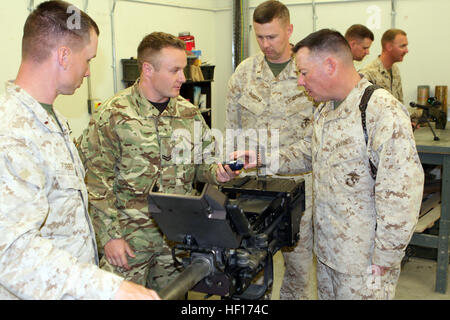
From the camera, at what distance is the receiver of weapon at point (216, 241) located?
1226 millimetres

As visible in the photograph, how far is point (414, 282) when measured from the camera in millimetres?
3496

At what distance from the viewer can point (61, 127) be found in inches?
58.6

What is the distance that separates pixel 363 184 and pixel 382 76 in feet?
10.0

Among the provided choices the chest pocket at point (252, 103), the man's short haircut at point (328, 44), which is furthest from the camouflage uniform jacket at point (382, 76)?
the man's short haircut at point (328, 44)

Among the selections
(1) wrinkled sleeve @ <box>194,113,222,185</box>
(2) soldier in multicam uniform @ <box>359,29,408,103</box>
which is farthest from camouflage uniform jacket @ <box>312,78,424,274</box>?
(2) soldier in multicam uniform @ <box>359,29,408,103</box>

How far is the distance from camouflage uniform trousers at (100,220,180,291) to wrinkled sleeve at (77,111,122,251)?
93 mm

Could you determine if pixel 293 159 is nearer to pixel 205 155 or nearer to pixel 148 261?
pixel 205 155

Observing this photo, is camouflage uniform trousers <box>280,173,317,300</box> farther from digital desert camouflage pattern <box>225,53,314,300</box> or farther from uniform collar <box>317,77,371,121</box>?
uniform collar <box>317,77,371,121</box>

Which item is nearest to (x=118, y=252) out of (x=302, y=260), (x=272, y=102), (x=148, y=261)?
(x=148, y=261)

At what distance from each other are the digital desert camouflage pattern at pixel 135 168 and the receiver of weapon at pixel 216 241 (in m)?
0.63

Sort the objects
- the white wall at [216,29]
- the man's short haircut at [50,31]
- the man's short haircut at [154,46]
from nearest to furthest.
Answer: the man's short haircut at [50,31]
the man's short haircut at [154,46]
the white wall at [216,29]

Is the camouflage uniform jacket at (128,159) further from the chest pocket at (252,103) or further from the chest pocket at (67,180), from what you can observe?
the chest pocket at (252,103)
